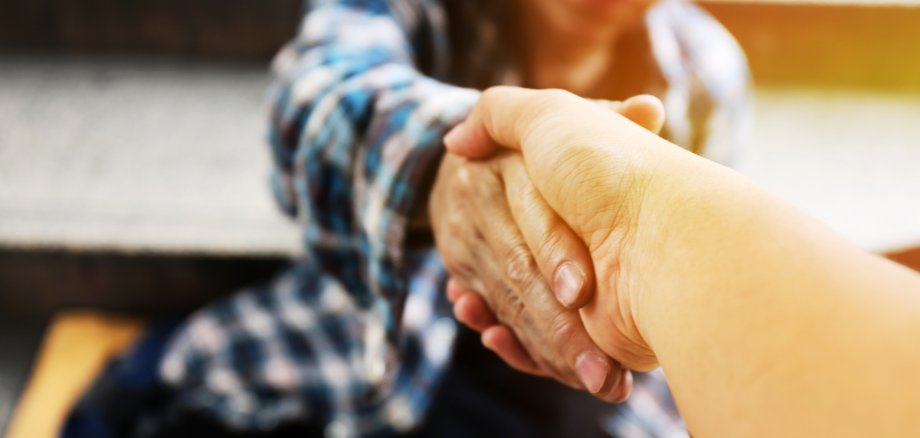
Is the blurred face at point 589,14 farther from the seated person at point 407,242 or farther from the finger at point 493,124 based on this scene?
the finger at point 493,124

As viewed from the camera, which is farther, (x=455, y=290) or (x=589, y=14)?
(x=589, y=14)

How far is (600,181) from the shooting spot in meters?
0.27

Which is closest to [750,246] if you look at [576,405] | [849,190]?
[576,405]

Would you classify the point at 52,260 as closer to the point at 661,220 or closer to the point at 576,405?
the point at 576,405

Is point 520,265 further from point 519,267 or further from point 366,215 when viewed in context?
point 366,215

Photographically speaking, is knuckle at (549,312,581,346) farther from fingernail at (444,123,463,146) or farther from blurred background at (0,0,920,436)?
blurred background at (0,0,920,436)

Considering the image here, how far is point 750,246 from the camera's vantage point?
0.19m

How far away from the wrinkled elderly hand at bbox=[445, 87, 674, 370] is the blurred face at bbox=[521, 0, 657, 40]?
27 cm

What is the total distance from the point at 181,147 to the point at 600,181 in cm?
64

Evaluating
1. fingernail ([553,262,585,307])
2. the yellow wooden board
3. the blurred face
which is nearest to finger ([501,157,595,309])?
A: fingernail ([553,262,585,307])

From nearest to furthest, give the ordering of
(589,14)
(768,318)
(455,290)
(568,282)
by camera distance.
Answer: (768,318) → (568,282) → (455,290) → (589,14)

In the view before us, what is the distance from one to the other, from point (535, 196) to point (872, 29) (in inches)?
27.9

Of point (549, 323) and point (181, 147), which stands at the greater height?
point (549, 323)

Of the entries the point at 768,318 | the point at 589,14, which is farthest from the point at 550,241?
the point at 589,14
